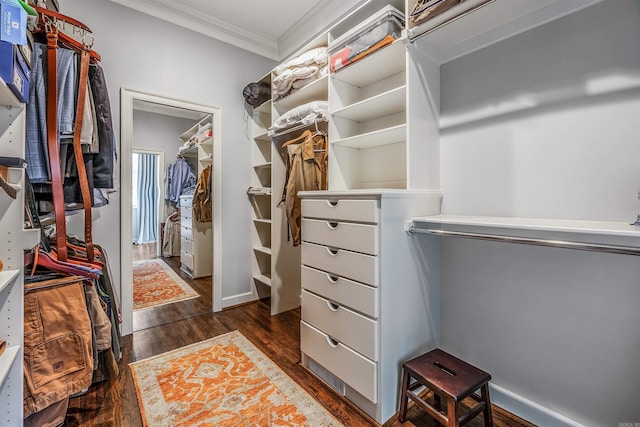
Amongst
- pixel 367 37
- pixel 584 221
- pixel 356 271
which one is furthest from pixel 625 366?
pixel 367 37

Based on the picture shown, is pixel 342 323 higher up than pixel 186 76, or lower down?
lower down

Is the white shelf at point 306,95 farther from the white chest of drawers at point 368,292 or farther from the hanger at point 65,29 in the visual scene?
the hanger at point 65,29

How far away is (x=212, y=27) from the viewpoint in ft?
8.29

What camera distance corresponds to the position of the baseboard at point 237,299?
271 cm

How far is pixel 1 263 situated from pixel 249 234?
1949 millimetres

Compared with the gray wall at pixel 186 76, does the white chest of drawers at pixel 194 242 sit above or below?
below

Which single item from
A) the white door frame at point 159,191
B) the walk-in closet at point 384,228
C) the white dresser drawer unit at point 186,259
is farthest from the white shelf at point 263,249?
the white door frame at point 159,191

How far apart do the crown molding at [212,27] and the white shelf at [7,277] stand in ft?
6.96

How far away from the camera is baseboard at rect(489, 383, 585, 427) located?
123cm

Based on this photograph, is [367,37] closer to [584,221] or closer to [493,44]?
[493,44]

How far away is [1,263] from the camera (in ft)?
3.21

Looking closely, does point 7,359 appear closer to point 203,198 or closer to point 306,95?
point 203,198

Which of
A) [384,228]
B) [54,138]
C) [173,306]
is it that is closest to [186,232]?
[173,306]

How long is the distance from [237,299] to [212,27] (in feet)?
8.22
